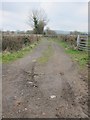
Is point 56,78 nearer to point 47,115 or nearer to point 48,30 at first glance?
point 47,115

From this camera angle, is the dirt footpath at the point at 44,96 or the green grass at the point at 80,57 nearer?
the dirt footpath at the point at 44,96

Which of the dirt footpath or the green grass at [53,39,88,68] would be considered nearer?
the dirt footpath

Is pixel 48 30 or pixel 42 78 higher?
pixel 48 30

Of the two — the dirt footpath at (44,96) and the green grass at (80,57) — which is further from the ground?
the green grass at (80,57)

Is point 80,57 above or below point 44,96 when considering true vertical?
above

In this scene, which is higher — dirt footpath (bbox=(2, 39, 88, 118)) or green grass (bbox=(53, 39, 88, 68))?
green grass (bbox=(53, 39, 88, 68))

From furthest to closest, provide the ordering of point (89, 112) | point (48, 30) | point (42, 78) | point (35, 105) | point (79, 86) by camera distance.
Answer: point (48, 30), point (42, 78), point (79, 86), point (35, 105), point (89, 112)

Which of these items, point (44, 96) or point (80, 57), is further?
point (80, 57)

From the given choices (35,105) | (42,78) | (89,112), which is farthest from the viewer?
(42,78)

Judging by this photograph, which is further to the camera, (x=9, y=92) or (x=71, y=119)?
(x=9, y=92)

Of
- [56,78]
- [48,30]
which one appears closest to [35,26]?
[48,30]

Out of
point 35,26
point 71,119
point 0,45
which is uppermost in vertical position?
point 35,26

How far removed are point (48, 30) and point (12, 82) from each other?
76.6m

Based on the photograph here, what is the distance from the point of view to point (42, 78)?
766 cm
